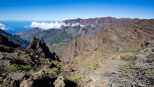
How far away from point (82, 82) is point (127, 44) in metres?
91.0

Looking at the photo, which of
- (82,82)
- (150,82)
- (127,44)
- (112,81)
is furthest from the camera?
(127,44)

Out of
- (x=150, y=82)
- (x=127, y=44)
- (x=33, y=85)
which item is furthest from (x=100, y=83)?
(x=127, y=44)

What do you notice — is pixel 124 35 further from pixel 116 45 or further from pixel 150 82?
pixel 150 82

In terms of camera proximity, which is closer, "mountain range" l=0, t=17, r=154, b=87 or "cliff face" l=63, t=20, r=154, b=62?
"mountain range" l=0, t=17, r=154, b=87

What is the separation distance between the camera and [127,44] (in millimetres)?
91875

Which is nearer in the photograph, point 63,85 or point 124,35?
point 63,85

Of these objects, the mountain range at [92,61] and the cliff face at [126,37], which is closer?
the mountain range at [92,61]

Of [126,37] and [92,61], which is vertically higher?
[126,37]

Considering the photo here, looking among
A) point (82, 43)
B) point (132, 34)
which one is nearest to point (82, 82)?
point (132, 34)

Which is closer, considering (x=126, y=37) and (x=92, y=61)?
(x=92, y=61)

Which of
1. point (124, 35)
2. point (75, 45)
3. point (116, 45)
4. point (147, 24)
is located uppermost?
point (147, 24)

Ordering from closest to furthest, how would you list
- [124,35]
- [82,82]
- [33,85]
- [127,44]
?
1. [33,85]
2. [82,82]
3. [127,44]
4. [124,35]

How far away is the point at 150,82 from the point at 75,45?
168 meters

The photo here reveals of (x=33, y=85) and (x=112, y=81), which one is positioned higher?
(x=33, y=85)
